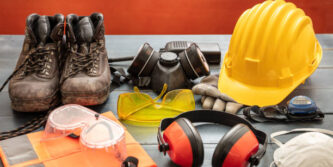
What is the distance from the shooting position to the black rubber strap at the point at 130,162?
3.81ft

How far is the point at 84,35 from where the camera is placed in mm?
1637

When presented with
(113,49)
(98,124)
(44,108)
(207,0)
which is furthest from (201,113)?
(207,0)

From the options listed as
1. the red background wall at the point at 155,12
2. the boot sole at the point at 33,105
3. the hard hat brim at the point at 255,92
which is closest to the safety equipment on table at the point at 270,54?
the hard hat brim at the point at 255,92

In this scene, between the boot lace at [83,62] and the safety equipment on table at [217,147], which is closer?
the safety equipment on table at [217,147]

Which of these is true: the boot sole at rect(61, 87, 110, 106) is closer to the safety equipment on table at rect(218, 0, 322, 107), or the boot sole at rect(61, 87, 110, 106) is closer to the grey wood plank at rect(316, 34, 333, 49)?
the safety equipment on table at rect(218, 0, 322, 107)

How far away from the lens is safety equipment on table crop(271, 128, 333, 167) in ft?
3.61

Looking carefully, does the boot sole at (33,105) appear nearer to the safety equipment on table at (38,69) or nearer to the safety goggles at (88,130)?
the safety equipment on table at (38,69)

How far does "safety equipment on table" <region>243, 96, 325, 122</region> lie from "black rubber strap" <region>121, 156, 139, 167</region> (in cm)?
50

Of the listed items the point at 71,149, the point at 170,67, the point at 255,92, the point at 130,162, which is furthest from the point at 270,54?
the point at 71,149

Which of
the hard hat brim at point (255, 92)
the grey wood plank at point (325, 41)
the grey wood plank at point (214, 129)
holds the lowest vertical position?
the grey wood plank at point (214, 129)

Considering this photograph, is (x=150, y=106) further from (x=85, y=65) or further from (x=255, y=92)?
(x=255, y=92)

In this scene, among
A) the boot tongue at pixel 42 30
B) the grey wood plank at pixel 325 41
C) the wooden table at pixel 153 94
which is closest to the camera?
the wooden table at pixel 153 94

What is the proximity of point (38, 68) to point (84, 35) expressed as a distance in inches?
9.1

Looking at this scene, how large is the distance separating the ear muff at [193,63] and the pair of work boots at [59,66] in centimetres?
32
